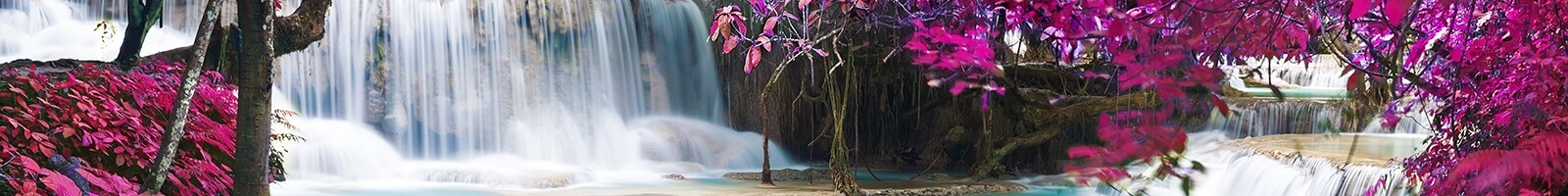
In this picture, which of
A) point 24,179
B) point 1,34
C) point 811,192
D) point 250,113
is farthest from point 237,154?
point 1,34

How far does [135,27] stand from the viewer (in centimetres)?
591

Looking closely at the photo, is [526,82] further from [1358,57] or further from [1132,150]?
[1132,150]

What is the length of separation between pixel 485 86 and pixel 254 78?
6576mm

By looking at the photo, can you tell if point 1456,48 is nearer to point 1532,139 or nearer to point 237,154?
point 1532,139

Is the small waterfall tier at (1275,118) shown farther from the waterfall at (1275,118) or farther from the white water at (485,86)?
the white water at (485,86)

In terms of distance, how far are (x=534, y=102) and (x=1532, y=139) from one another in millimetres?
7870

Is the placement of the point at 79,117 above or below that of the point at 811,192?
above

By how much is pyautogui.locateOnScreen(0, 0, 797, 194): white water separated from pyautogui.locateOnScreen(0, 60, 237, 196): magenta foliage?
3485 mm

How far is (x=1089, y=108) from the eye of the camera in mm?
8945

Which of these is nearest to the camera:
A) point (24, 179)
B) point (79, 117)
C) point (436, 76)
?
point (24, 179)

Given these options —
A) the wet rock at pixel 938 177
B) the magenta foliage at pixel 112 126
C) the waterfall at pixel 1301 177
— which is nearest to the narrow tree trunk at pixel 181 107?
the magenta foliage at pixel 112 126

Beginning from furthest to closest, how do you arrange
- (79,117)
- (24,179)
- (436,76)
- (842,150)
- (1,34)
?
1. (436,76)
2. (1,34)
3. (842,150)
4. (79,117)
5. (24,179)

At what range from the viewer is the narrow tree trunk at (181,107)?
12.5 feet

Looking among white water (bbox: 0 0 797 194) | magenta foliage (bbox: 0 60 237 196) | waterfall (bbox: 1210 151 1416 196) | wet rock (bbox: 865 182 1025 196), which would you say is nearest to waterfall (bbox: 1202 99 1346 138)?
wet rock (bbox: 865 182 1025 196)
